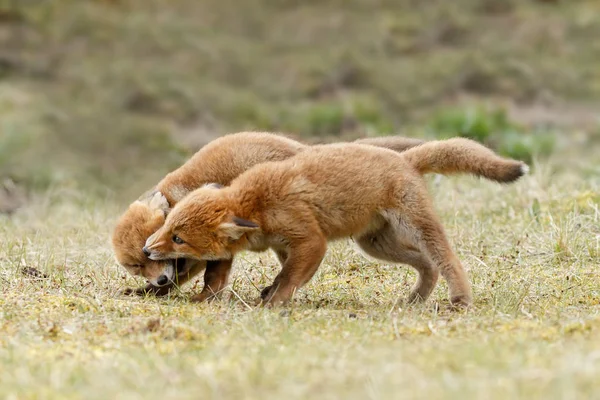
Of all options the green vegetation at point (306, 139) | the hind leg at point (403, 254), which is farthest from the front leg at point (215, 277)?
the hind leg at point (403, 254)

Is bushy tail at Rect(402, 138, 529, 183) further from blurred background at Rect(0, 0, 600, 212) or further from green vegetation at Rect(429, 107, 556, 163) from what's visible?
blurred background at Rect(0, 0, 600, 212)

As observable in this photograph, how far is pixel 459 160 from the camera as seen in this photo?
22.3 feet

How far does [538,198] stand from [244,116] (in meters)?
10.5

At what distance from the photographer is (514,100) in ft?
68.0

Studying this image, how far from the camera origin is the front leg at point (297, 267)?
247 inches

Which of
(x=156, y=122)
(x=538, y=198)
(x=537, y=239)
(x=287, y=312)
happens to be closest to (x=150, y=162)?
(x=156, y=122)

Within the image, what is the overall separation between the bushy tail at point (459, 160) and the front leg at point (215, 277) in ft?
5.26

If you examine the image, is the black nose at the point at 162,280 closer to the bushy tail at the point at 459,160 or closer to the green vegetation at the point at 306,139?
the green vegetation at the point at 306,139

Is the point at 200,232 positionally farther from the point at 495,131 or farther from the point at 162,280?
the point at 495,131

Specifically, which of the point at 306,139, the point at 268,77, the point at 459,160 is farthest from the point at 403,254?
the point at 268,77

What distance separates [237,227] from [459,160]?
5.81 ft

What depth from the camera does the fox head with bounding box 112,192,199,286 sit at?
22.6 ft

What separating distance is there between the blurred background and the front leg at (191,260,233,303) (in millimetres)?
6995

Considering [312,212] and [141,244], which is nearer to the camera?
[312,212]
